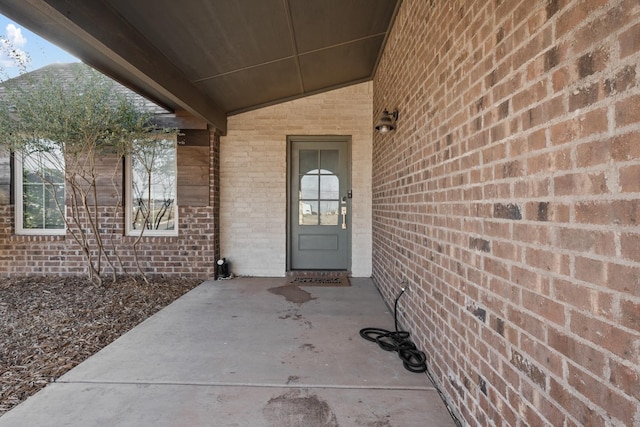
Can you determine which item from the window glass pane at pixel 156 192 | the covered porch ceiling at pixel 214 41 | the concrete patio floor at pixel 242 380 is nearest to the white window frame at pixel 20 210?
the window glass pane at pixel 156 192

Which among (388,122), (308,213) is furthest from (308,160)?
(388,122)

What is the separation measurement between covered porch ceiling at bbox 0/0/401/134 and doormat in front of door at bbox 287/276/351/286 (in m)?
2.57

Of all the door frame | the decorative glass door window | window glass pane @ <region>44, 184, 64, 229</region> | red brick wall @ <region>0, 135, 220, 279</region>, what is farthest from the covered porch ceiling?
window glass pane @ <region>44, 184, 64, 229</region>

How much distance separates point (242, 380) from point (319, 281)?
108 inches

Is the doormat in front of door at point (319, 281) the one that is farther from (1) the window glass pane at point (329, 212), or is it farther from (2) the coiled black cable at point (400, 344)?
(2) the coiled black cable at point (400, 344)

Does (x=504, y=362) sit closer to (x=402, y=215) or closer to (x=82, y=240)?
(x=402, y=215)

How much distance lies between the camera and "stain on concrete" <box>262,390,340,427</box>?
67.3 inches

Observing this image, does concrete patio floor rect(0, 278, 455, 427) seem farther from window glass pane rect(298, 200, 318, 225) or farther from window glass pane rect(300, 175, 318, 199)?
window glass pane rect(300, 175, 318, 199)

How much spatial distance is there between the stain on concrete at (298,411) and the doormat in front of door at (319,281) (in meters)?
2.67

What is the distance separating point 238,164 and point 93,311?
273 cm

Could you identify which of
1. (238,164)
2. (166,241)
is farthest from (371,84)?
(166,241)

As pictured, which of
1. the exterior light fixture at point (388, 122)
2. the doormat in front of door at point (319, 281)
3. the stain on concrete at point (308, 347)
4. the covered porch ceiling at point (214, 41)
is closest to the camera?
the covered porch ceiling at point (214, 41)

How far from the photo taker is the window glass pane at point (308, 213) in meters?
5.17

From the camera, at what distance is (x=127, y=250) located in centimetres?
491
